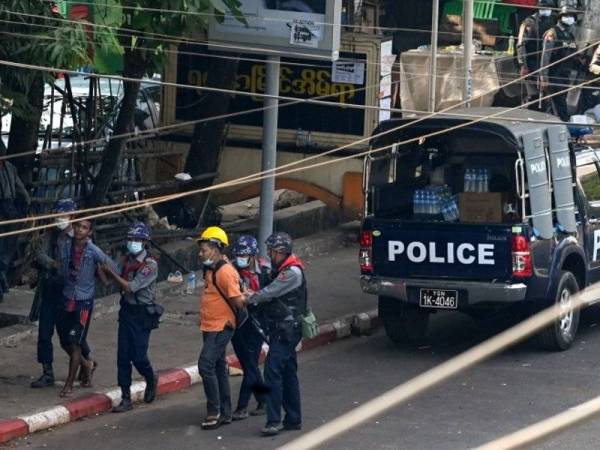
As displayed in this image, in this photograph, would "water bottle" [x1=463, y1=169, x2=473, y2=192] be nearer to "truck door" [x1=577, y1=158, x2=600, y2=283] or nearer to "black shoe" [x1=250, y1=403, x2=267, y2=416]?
"truck door" [x1=577, y1=158, x2=600, y2=283]

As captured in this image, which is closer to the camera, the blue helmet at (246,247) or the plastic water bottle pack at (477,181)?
the blue helmet at (246,247)

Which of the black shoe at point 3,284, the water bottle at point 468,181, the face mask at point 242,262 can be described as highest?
the water bottle at point 468,181

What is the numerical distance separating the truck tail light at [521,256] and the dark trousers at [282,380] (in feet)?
9.46

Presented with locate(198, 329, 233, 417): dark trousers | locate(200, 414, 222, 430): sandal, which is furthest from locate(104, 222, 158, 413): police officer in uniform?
locate(200, 414, 222, 430): sandal

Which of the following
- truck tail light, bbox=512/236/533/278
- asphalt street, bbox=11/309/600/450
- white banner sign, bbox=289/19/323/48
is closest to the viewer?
asphalt street, bbox=11/309/600/450

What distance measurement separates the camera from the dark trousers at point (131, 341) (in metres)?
10.2

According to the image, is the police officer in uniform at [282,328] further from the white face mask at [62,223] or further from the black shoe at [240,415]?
the white face mask at [62,223]

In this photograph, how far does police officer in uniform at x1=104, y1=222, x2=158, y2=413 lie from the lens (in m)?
10.1

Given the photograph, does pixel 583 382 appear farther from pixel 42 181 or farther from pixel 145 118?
pixel 145 118

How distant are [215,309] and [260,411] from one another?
1.04 meters

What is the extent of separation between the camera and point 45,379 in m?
10.8

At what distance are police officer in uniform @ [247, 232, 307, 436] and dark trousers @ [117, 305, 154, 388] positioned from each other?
1032 millimetres

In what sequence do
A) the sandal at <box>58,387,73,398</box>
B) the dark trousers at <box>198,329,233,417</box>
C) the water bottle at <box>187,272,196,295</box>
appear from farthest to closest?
the water bottle at <box>187,272,196,295</box>, the sandal at <box>58,387,73,398</box>, the dark trousers at <box>198,329,233,417</box>

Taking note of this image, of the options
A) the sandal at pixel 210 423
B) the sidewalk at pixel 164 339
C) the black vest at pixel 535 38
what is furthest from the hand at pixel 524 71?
the sandal at pixel 210 423
